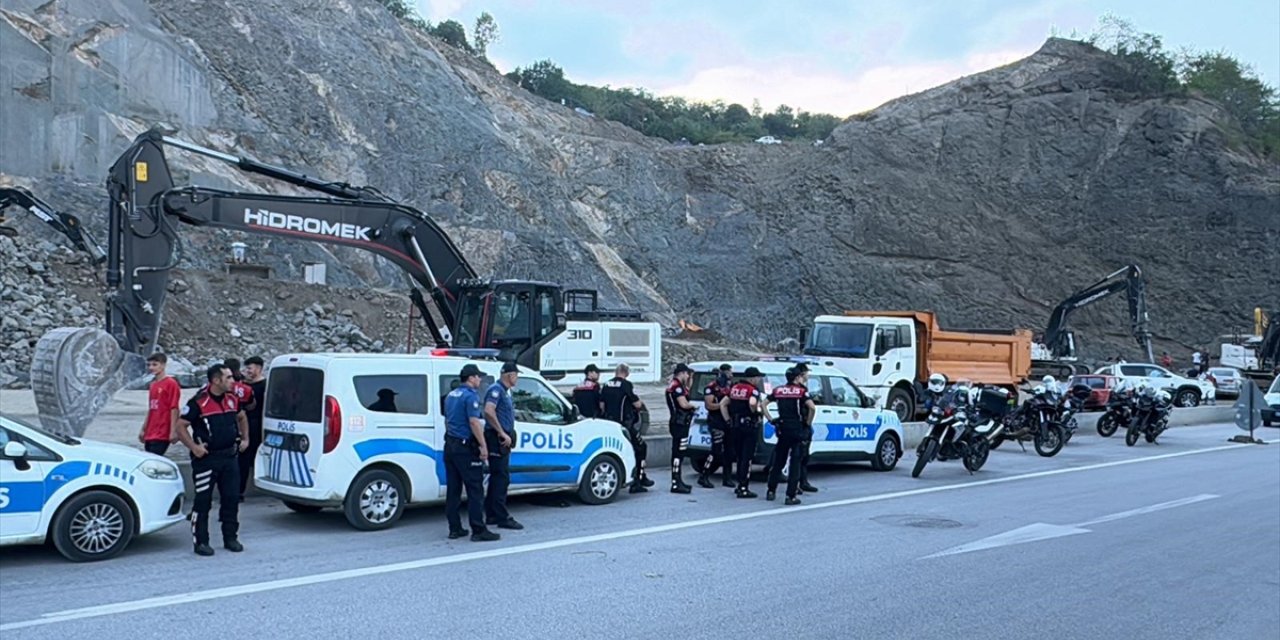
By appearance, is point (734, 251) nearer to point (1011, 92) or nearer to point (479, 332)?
point (1011, 92)

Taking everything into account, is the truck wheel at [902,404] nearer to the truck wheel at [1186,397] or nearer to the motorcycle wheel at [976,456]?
the motorcycle wheel at [976,456]

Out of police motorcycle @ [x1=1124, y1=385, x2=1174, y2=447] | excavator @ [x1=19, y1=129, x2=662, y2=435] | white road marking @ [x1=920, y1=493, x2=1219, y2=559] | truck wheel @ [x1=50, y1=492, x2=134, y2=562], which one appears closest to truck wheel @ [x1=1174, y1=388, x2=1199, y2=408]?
police motorcycle @ [x1=1124, y1=385, x2=1174, y2=447]

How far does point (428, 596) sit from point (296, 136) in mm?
41254

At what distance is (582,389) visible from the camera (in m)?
13.5

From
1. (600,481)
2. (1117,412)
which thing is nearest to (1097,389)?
(1117,412)

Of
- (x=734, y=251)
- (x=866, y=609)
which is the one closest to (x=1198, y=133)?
(x=734, y=251)

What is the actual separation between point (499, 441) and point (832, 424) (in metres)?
6.54

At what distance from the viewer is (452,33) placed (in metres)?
93.0

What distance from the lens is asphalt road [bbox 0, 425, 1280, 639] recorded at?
22.4 ft

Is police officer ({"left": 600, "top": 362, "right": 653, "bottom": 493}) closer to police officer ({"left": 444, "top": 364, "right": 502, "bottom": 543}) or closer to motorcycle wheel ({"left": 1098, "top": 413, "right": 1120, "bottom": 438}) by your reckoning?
police officer ({"left": 444, "top": 364, "right": 502, "bottom": 543})

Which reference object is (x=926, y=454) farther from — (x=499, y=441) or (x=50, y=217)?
(x=50, y=217)

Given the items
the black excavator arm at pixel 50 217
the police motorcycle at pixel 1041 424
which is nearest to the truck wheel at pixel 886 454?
the police motorcycle at pixel 1041 424

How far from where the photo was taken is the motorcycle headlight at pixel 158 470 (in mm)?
8672

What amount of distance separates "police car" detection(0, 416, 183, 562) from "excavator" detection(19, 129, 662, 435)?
3.91 meters
